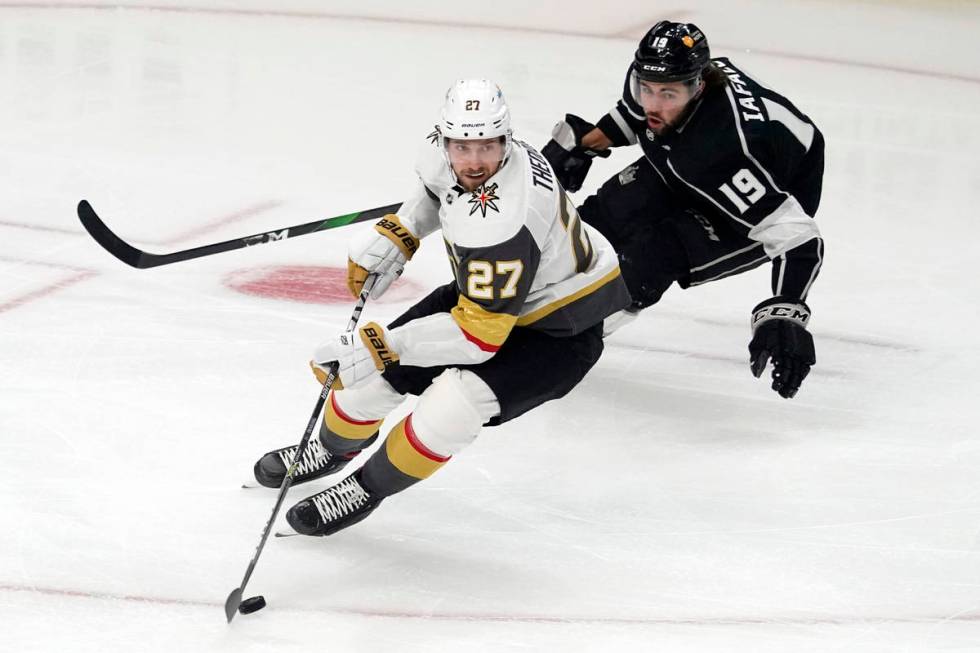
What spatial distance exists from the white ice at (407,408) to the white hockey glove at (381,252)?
0.45 meters

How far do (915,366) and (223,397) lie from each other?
1.89m

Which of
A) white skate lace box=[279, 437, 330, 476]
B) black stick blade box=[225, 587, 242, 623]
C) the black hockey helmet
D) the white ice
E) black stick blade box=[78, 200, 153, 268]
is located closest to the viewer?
black stick blade box=[225, 587, 242, 623]

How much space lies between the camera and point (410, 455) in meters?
2.86

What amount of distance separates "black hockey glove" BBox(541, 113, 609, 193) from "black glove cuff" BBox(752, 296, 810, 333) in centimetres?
78

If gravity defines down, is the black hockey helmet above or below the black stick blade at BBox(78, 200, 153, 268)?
above

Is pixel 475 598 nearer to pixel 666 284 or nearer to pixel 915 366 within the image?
pixel 666 284

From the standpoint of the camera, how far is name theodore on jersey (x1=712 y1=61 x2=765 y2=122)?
3744 mm

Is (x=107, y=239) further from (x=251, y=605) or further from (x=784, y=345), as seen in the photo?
(x=784, y=345)

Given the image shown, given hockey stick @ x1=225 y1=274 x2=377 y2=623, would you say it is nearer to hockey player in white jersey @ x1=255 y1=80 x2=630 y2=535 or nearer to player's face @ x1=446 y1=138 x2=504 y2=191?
hockey player in white jersey @ x1=255 y1=80 x2=630 y2=535

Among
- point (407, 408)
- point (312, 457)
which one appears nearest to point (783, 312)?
point (407, 408)

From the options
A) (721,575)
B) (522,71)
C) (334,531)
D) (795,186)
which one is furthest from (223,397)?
(522,71)

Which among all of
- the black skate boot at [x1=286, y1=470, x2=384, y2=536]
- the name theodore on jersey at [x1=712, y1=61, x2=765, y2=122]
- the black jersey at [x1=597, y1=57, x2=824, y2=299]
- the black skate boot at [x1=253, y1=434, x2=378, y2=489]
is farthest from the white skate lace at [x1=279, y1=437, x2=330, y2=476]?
the name theodore on jersey at [x1=712, y1=61, x2=765, y2=122]

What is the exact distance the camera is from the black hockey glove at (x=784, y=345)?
11.4 ft

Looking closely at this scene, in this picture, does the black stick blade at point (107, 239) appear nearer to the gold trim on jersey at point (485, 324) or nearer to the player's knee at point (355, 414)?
the player's knee at point (355, 414)
